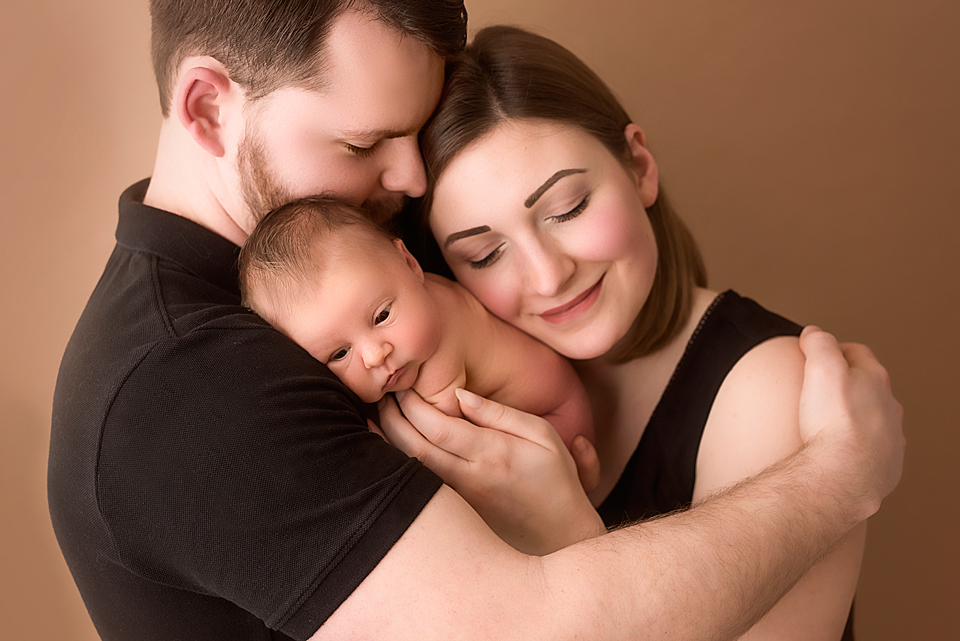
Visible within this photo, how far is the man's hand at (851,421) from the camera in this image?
157 cm

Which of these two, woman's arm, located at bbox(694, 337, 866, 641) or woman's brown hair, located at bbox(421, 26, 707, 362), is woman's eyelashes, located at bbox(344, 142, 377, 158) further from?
woman's arm, located at bbox(694, 337, 866, 641)

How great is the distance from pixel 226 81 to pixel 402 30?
0.43 metres

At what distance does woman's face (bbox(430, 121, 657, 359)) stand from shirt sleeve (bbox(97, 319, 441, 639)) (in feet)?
2.45

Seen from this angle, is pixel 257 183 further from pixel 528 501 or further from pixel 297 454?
pixel 528 501

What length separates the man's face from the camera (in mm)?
1630

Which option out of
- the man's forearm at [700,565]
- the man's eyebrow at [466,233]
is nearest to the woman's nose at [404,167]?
the man's eyebrow at [466,233]

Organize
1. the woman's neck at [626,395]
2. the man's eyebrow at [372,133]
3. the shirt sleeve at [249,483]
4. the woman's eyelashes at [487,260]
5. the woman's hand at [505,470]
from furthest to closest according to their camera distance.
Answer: the woman's neck at [626,395]
the woman's eyelashes at [487,260]
the man's eyebrow at [372,133]
the woman's hand at [505,470]
the shirt sleeve at [249,483]

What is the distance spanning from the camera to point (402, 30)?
65.6 inches

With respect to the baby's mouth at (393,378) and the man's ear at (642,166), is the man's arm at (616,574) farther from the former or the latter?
the man's ear at (642,166)

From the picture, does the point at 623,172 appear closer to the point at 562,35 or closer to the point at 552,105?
the point at 552,105

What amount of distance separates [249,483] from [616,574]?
64 centimetres

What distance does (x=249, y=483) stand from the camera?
119 cm

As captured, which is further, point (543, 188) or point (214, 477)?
point (543, 188)

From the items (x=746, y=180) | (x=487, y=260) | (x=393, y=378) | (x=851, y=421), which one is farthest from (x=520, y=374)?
(x=746, y=180)
